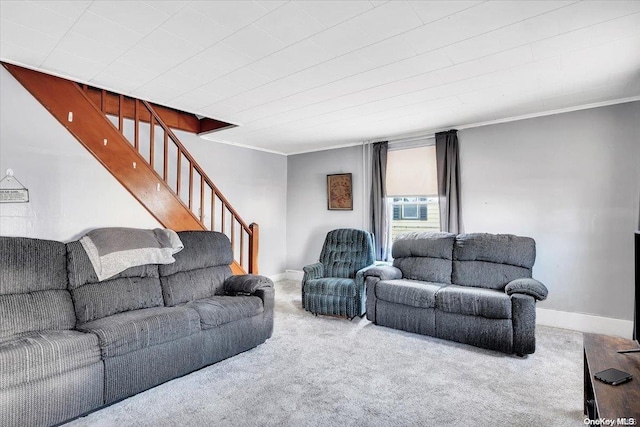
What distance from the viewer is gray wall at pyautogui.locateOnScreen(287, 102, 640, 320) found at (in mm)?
3545

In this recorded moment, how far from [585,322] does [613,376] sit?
258 centimetres

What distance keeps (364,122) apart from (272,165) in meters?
2.37

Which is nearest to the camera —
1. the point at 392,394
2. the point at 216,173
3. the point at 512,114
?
the point at 392,394

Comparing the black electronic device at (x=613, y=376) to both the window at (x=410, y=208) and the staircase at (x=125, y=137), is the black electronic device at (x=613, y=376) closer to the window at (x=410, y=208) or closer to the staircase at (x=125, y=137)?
the window at (x=410, y=208)

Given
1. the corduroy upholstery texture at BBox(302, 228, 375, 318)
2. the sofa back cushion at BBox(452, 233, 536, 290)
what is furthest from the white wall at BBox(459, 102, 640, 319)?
the corduroy upholstery texture at BBox(302, 228, 375, 318)

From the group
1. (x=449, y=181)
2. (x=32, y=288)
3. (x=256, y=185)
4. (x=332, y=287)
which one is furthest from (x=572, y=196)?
(x=32, y=288)

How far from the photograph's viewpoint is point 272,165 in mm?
6195

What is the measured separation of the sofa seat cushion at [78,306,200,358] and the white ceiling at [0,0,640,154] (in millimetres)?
1948

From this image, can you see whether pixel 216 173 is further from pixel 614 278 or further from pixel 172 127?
pixel 614 278

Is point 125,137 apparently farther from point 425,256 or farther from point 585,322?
point 585,322

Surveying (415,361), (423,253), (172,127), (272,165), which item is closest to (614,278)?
(423,253)

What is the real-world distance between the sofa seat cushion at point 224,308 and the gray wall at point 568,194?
2936 mm

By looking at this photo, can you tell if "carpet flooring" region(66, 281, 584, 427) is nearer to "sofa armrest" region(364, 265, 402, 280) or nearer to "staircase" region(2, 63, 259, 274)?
"sofa armrest" region(364, 265, 402, 280)

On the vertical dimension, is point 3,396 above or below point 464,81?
below
